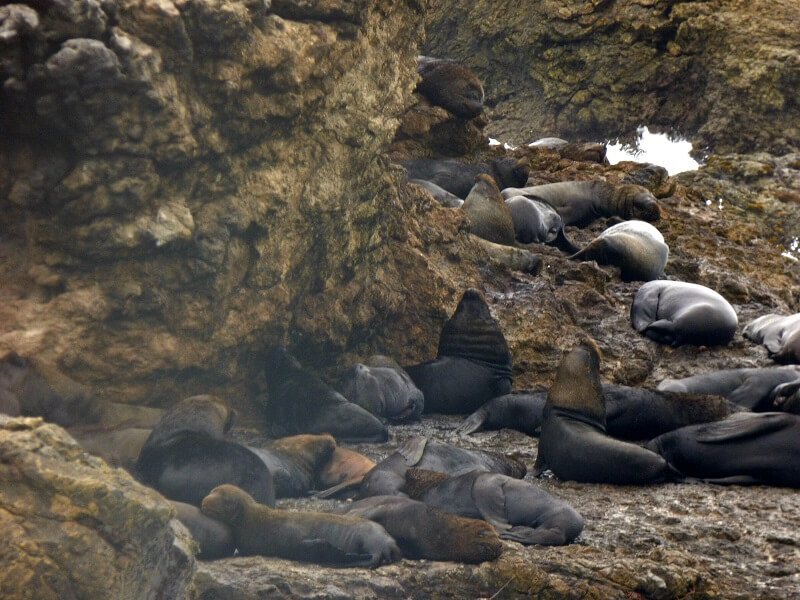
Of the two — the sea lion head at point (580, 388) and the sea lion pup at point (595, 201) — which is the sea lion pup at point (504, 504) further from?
the sea lion pup at point (595, 201)

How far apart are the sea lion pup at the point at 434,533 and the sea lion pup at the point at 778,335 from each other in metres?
4.41

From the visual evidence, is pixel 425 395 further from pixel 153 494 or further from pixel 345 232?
pixel 153 494

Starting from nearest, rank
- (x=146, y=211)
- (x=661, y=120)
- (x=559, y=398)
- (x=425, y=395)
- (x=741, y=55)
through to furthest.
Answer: (x=146, y=211), (x=559, y=398), (x=425, y=395), (x=741, y=55), (x=661, y=120)

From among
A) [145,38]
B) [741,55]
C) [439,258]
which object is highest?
[741,55]

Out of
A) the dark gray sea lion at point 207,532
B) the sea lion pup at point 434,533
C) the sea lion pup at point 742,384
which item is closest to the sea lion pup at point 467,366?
the sea lion pup at point 742,384

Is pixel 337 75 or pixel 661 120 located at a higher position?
pixel 661 120

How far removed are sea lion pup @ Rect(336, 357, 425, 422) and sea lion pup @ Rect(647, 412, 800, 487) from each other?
5.83ft

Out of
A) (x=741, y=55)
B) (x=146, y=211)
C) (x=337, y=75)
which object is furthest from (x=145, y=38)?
(x=741, y=55)

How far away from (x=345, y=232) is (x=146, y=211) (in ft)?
6.15

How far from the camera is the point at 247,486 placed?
4289mm

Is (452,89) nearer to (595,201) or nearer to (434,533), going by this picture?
(595,201)

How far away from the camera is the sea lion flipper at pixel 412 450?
4999mm

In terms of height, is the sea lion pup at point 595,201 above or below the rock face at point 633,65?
below

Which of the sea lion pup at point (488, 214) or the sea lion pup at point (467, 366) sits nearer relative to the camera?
the sea lion pup at point (467, 366)
